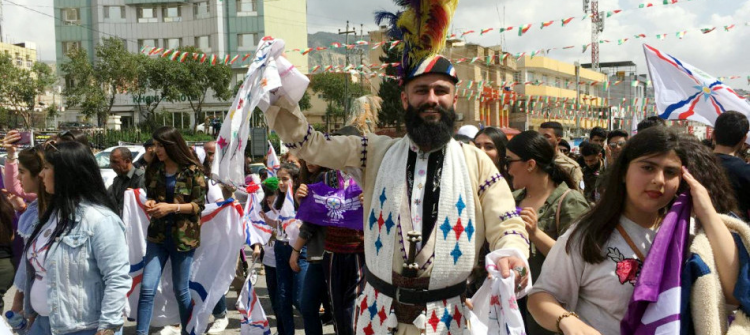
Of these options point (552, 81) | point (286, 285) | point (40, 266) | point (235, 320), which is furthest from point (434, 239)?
point (552, 81)

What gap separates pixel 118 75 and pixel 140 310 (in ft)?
118

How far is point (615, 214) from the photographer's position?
257 cm

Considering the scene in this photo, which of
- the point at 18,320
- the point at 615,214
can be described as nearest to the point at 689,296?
the point at 615,214

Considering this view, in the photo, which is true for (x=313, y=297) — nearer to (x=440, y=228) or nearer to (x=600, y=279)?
(x=440, y=228)

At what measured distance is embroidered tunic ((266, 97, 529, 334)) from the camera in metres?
3.04

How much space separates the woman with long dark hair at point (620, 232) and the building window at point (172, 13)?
2317 inches

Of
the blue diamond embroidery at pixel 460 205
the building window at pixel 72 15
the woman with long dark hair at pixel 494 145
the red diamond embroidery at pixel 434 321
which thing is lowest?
the red diamond embroidery at pixel 434 321

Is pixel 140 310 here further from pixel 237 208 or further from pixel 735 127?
pixel 735 127

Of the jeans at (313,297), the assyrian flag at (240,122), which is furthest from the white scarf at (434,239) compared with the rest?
the jeans at (313,297)

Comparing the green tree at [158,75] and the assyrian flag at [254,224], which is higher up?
the green tree at [158,75]

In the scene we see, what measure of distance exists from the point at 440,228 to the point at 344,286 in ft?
6.86

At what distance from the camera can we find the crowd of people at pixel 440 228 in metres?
2.49

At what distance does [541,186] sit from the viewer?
4215 millimetres

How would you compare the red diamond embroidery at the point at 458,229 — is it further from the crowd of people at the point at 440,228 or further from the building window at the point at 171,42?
the building window at the point at 171,42
